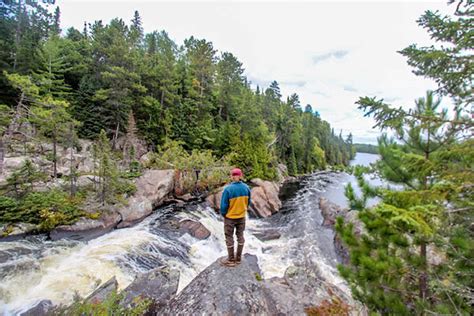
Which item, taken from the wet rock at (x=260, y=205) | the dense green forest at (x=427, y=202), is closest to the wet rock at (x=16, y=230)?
the dense green forest at (x=427, y=202)

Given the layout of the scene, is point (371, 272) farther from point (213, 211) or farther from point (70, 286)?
point (213, 211)

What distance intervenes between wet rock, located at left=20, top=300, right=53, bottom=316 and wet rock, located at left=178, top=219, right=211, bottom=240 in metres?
6.50

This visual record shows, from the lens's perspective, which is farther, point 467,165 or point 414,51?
point 414,51

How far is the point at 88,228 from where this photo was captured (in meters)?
10.9

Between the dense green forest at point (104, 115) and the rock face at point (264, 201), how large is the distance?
3702 millimetres

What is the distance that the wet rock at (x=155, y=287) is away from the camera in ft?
17.3

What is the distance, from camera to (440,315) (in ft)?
10.7

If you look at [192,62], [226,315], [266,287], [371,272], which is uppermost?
[192,62]

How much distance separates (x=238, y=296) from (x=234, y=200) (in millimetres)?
1810

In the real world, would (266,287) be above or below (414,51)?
below

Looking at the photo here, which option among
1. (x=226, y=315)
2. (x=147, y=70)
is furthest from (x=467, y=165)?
(x=147, y=70)

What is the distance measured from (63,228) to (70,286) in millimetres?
4776

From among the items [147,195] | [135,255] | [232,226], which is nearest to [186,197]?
[147,195]

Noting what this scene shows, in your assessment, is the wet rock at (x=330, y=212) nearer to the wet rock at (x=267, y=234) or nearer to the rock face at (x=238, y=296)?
the wet rock at (x=267, y=234)
